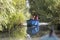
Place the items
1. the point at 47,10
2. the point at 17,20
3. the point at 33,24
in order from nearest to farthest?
the point at 17,20, the point at 33,24, the point at 47,10

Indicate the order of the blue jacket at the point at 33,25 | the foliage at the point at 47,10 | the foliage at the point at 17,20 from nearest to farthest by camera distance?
the foliage at the point at 17,20
the blue jacket at the point at 33,25
the foliage at the point at 47,10

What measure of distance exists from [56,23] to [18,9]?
2.39 metres

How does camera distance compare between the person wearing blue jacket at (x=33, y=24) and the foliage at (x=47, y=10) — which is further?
the foliage at (x=47, y=10)

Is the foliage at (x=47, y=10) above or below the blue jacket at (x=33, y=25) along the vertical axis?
above

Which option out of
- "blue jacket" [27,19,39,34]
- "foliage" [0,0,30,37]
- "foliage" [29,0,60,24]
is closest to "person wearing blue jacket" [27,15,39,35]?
"blue jacket" [27,19,39,34]

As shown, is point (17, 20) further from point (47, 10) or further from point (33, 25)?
point (47, 10)

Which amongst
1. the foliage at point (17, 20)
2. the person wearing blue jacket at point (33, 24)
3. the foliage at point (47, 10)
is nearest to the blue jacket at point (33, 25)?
the person wearing blue jacket at point (33, 24)

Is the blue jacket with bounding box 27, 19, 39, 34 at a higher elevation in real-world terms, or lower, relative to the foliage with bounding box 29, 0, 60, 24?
lower

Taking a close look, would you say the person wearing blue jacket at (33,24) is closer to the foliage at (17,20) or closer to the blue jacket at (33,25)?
the blue jacket at (33,25)

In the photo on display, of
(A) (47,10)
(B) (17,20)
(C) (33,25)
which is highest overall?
(A) (47,10)

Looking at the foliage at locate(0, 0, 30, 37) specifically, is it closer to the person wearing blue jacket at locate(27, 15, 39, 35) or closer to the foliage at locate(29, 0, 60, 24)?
the person wearing blue jacket at locate(27, 15, 39, 35)

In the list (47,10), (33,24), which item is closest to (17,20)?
(33,24)

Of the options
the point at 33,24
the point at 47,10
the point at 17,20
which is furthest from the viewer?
the point at 47,10

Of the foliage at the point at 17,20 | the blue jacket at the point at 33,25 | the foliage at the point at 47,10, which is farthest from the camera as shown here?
the foliage at the point at 47,10
